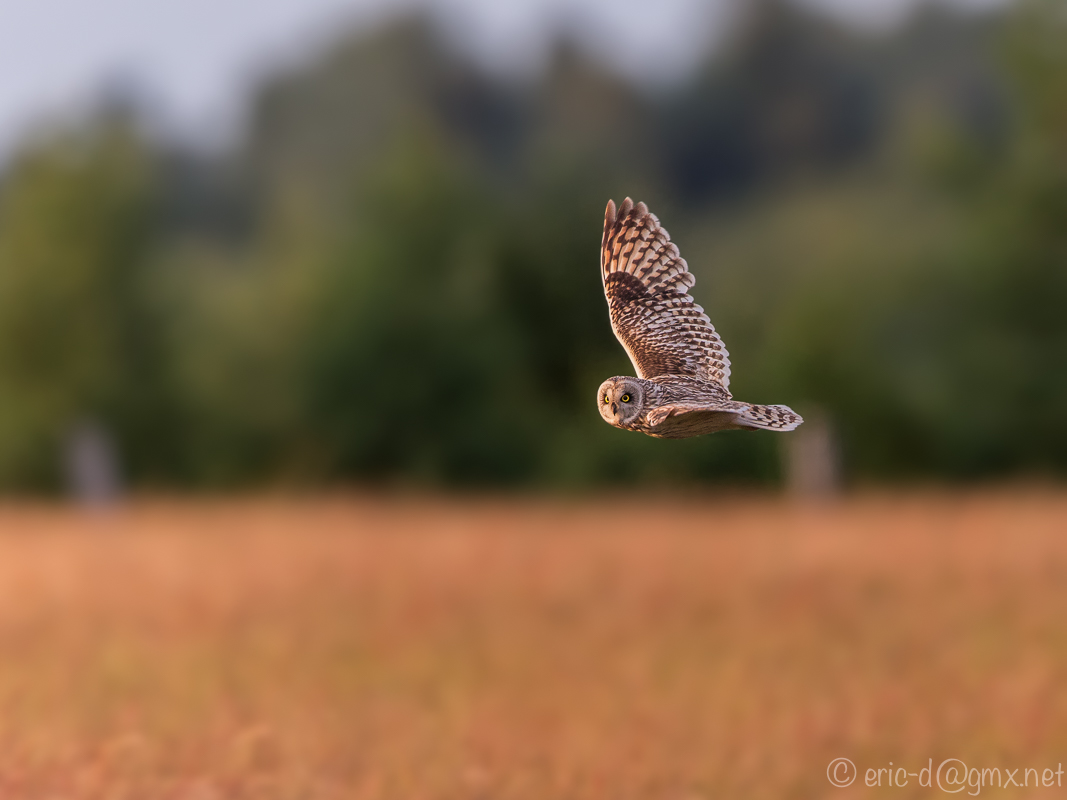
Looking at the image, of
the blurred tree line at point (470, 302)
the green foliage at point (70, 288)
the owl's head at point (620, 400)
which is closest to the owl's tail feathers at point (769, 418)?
the owl's head at point (620, 400)

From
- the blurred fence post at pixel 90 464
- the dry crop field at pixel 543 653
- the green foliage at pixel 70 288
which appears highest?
the green foliage at pixel 70 288

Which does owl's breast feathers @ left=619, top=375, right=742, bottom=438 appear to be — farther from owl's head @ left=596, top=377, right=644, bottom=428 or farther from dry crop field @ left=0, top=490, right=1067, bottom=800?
dry crop field @ left=0, top=490, right=1067, bottom=800

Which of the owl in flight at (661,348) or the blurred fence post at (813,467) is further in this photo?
the blurred fence post at (813,467)

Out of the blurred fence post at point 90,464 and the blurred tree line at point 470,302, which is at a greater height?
the blurred tree line at point 470,302

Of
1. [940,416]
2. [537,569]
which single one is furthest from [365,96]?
[537,569]

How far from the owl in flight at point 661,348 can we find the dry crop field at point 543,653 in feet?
9.33

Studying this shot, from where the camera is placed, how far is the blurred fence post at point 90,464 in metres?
17.6

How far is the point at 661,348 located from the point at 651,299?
287 millimetres

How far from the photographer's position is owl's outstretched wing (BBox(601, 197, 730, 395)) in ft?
7.49

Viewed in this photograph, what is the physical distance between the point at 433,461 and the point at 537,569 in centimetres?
777

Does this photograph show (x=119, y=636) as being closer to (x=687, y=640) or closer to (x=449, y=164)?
(x=687, y=640)

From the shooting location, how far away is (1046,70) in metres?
18.8

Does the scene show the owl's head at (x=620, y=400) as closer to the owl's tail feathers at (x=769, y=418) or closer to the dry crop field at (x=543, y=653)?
the owl's tail feathers at (x=769, y=418)

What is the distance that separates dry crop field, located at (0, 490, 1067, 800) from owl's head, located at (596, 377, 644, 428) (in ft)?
10.8
